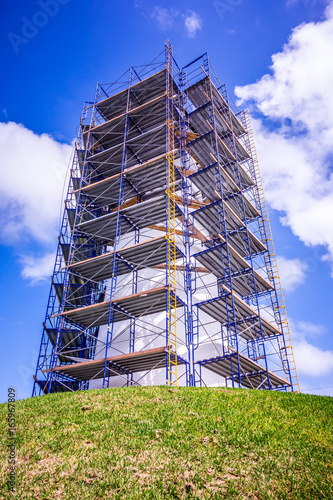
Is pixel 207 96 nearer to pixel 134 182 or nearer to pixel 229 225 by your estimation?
pixel 134 182

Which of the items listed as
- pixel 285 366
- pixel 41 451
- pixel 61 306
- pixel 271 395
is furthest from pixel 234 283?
pixel 41 451

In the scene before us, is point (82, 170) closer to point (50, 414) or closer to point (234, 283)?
point (234, 283)

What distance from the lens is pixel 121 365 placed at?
67.7 ft

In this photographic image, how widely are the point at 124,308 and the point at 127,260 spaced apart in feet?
9.98

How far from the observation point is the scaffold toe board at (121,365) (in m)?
19.0

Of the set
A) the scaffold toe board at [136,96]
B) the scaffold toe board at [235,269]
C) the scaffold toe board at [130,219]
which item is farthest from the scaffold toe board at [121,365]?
the scaffold toe board at [136,96]

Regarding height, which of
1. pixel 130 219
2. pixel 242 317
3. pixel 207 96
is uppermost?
→ pixel 207 96

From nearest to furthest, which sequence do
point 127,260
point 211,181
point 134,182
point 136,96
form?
point 127,260, point 211,181, point 134,182, point 136,96

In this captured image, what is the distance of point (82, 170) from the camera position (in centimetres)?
2912

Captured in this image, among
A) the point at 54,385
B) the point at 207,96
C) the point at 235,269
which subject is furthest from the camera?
the point at 207,96

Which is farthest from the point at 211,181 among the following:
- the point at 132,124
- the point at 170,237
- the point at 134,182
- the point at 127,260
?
→ the point at 132,124

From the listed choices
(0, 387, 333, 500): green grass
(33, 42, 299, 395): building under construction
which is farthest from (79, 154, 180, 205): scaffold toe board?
(0, 387, 333, 500): green grass

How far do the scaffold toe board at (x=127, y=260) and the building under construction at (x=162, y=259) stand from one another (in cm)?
8

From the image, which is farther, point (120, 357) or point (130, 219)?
point (130, 219)
